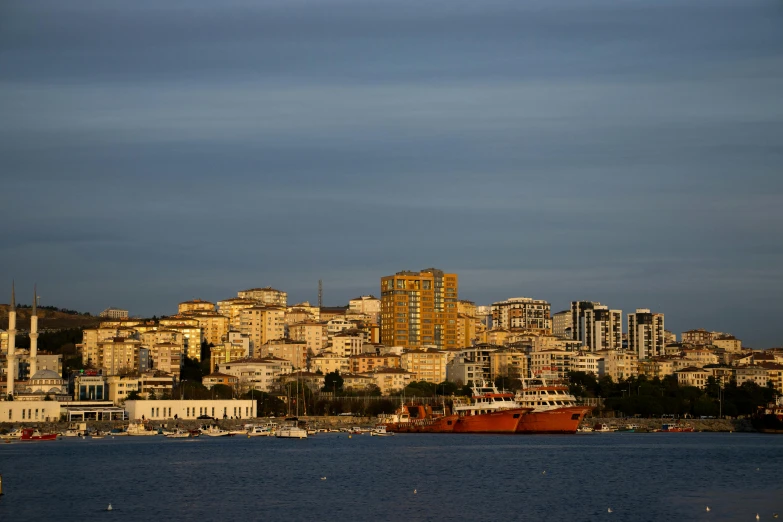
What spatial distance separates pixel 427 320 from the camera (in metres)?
150

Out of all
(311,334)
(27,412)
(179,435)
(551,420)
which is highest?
(311,334)

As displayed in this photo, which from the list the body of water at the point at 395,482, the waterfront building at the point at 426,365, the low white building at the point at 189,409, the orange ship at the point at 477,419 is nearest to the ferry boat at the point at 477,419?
the orange ship at the point at 477,419

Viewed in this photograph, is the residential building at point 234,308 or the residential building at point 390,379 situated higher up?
the residential building at point 234,308

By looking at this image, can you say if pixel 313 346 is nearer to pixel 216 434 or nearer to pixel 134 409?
pixel 134 409

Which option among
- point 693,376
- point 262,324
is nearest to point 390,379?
point 262,324

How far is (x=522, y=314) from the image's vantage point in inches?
7283

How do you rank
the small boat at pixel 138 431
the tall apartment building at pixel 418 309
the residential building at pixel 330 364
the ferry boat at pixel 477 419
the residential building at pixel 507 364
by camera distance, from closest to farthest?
the ferry boat at pixel 477 419 → the small boat at pixel 138 431 → the residential building at pixel 507 364 → the residential building at pixel 330 364 → the tall apartment building at pixel 418 309

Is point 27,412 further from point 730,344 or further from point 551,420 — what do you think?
point 730,344

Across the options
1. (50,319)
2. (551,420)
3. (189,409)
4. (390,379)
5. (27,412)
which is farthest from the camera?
(50,319)

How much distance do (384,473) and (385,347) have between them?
9696cm

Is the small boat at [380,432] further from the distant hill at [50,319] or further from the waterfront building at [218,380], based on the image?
the distant hill at [50,319]

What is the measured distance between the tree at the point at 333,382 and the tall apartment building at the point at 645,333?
Result: 56029 mm

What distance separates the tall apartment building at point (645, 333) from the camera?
166875mm

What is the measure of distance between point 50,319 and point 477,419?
12132 cm
